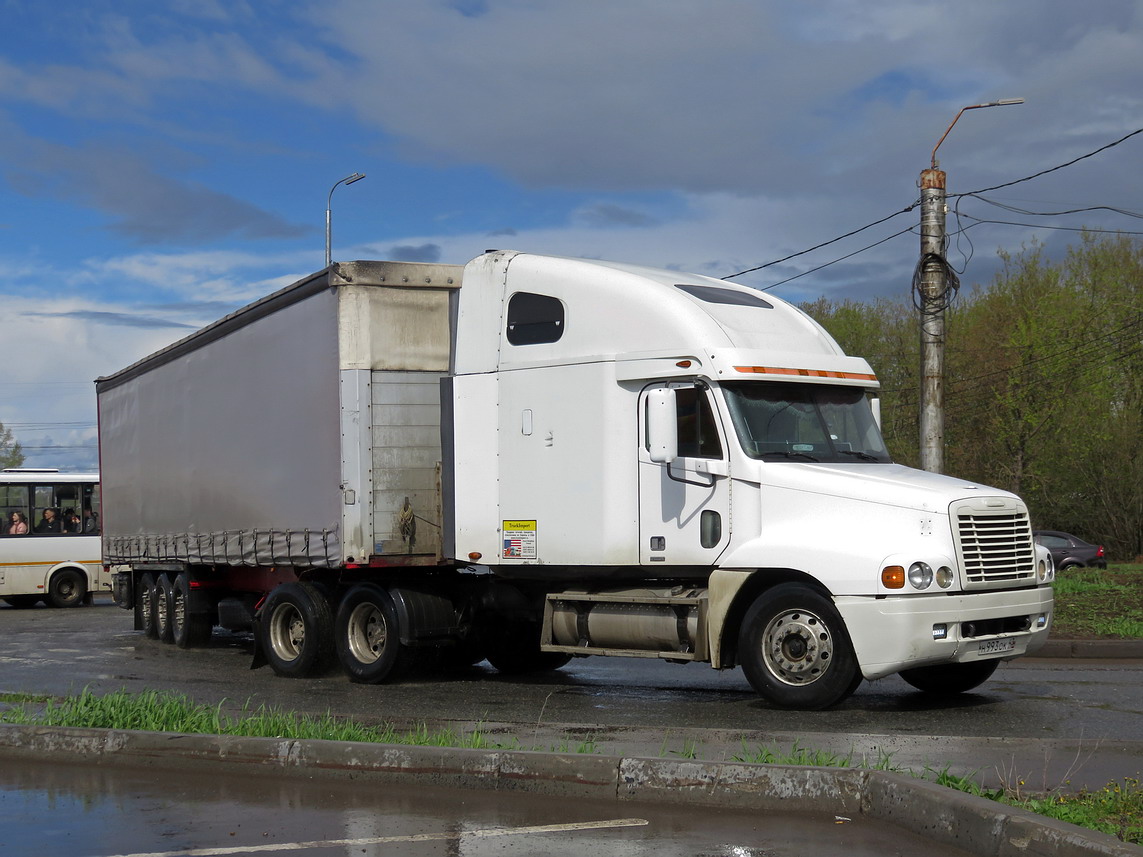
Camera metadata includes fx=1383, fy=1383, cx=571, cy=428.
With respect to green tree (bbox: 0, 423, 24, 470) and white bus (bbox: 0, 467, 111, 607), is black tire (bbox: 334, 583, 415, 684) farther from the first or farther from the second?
green tree (bbox: 0, 423, 24, 470)

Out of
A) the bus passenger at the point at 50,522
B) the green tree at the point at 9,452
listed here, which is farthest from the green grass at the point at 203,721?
the green tree at the point at 9,452

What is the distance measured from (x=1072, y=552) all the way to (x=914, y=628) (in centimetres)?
3269

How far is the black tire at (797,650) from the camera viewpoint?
989cm

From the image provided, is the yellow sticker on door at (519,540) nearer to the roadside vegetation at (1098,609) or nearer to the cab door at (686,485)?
the cab door at (686,485)

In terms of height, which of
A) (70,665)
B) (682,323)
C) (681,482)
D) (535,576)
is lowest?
(70,665)

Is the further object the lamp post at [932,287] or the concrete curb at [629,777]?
the lamp post at [932,287]

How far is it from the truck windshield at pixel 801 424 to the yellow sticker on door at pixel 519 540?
Answer: 86.4 inches

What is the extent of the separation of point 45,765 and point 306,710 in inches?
102

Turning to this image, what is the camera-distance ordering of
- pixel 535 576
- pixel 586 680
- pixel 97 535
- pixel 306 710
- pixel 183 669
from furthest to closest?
pixel 97 535 < pixel 183 669 < pixel 586 680 < pixel 535 576 < pixel 306 710

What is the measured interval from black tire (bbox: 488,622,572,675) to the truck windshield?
3.77 meters

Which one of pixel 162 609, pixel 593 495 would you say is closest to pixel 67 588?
pixel 162 609

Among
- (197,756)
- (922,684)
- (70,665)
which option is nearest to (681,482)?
(922,684)

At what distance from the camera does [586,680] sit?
1341 cm

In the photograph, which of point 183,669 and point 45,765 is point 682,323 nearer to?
point 45,765
